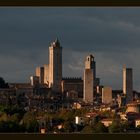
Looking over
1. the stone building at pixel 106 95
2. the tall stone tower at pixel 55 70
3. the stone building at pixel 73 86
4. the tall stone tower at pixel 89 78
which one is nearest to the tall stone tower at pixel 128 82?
the stone building at pixel 106 95

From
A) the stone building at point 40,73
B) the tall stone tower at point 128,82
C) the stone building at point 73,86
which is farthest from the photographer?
the stone building at point 40,73

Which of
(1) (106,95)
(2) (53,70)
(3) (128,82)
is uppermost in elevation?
(2) (53,70)

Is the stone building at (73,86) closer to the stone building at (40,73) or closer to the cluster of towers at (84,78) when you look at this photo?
the cluster of towers at (84,78)

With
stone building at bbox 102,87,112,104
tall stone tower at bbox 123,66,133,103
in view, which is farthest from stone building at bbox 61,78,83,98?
tall stone tower at bbox 123,66,133,103

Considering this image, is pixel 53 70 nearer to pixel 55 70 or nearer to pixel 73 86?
pixel 55 70

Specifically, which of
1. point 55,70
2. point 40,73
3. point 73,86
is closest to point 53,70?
point 55,70

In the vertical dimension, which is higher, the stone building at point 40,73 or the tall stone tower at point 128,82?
the stone building at point 40,73
